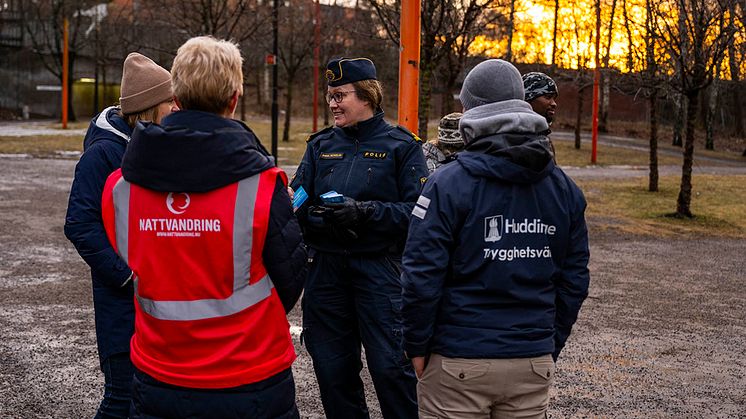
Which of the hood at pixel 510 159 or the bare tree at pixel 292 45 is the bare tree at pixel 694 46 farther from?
the bare tree at pixel 292 45

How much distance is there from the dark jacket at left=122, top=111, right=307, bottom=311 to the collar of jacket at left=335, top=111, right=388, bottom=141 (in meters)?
1.60

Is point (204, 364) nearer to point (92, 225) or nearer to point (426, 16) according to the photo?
point (92, 225)

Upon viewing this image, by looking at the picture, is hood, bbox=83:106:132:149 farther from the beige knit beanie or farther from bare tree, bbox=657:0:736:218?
bare tree, bbox=657:0:736:218

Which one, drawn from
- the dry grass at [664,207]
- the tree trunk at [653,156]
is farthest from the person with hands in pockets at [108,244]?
the tree trunk at [653,156]

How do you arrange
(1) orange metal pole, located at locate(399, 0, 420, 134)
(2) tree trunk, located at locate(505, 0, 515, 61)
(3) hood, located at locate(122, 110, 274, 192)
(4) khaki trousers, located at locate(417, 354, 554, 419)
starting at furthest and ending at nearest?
(2) tree trunk, located at locate(505, 0, 515, 61) < (1) orange metal pole, located at locate(399, 0, 420, 134) < (4) khaki trousers, located at locate(417, 354, 554, 419) < (3) hood, located at locate(122, 110, 274, 192)

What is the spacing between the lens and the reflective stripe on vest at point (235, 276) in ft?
9.05

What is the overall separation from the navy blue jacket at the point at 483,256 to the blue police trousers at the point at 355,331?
117 centimetres

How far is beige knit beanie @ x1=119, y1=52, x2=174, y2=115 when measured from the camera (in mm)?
3766

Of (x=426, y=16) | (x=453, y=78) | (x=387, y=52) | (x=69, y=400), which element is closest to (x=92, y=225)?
(x=69, y=400)

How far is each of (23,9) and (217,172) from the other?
59064 mm

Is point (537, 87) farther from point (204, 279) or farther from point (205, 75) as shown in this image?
point (204, 279)

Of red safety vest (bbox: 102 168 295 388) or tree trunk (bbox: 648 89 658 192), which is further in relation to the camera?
tree trunk (bbox: 648 89 658 192)

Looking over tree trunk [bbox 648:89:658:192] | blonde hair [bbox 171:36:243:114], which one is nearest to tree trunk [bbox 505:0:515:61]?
tree trunk [bbox 648:89:658:192]

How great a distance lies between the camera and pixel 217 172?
8.98 feet
